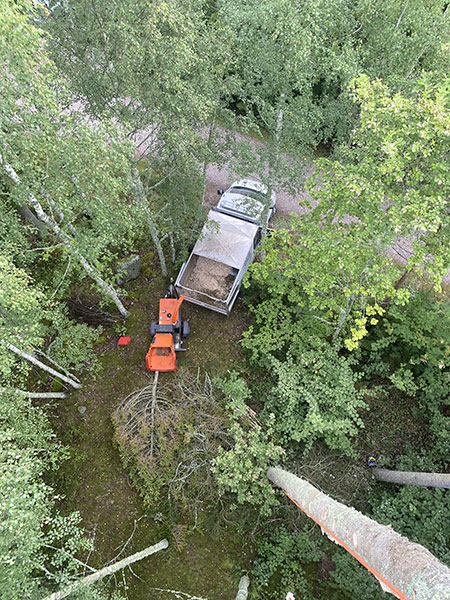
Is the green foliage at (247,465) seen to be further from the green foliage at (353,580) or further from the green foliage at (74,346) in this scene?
the green foliage at (74,346)

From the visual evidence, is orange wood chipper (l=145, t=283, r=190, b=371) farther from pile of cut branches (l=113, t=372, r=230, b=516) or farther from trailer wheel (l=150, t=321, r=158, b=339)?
pile of cut branches (l=113, t=372, r=230, b=516)

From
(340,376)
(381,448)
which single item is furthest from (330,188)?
(381,448)

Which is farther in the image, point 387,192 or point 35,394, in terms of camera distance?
point 35,394

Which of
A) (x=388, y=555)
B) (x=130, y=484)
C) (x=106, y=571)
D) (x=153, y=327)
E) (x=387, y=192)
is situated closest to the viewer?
(x=388, y=555)

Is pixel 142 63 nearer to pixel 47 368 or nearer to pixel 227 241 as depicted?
pixel 227 241

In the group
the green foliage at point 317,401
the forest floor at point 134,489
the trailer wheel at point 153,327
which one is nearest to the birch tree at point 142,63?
the trailer wheel at point 153,327

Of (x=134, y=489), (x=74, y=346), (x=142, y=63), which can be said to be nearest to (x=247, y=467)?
(x=134, y=489)

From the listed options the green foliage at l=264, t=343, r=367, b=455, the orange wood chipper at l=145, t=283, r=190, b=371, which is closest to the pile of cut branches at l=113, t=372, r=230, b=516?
the orange wood chipper at l=145, t=283, r=190, b=371
